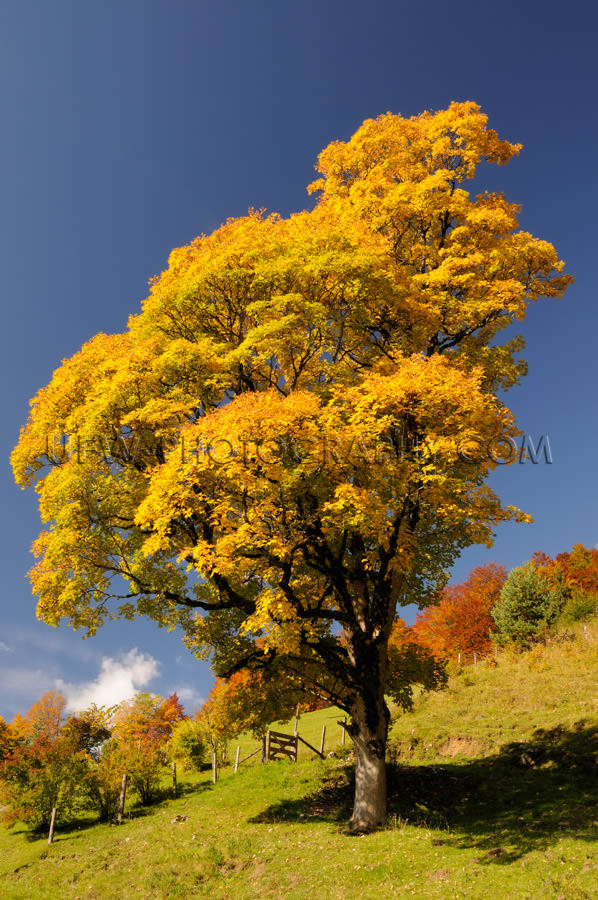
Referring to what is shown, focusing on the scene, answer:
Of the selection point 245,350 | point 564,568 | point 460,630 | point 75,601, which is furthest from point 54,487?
point 564,568

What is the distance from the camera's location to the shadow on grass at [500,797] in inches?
465

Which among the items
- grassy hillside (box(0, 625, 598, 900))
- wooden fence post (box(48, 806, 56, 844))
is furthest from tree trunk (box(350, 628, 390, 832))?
wooden fence post (box(48, 806, 56, 844))

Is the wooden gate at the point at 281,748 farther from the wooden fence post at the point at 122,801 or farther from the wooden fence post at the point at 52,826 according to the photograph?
the wooden fence post at the point at 52,826

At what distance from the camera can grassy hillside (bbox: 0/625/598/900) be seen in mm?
10383

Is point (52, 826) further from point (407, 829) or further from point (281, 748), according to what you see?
point (407, 829)

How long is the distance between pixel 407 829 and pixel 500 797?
3.55 meters

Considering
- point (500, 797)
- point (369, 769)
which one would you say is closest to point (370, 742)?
point (369, 769)

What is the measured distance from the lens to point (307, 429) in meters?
12.3

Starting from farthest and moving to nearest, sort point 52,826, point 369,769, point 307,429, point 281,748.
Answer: point 281,748
point 52,826
point 369,769
point 307,429

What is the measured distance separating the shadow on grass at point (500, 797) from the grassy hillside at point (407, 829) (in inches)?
2.4

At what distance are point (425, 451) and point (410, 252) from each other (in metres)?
9.42

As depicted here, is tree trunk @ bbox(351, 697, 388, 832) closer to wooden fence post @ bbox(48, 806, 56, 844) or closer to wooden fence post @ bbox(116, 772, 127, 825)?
wooden fence post @ bbox(116, 772, 127, 825)

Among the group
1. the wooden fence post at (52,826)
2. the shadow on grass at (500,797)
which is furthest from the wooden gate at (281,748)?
the wooden fence post at (52,826)

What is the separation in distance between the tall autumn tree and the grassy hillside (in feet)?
7.55
